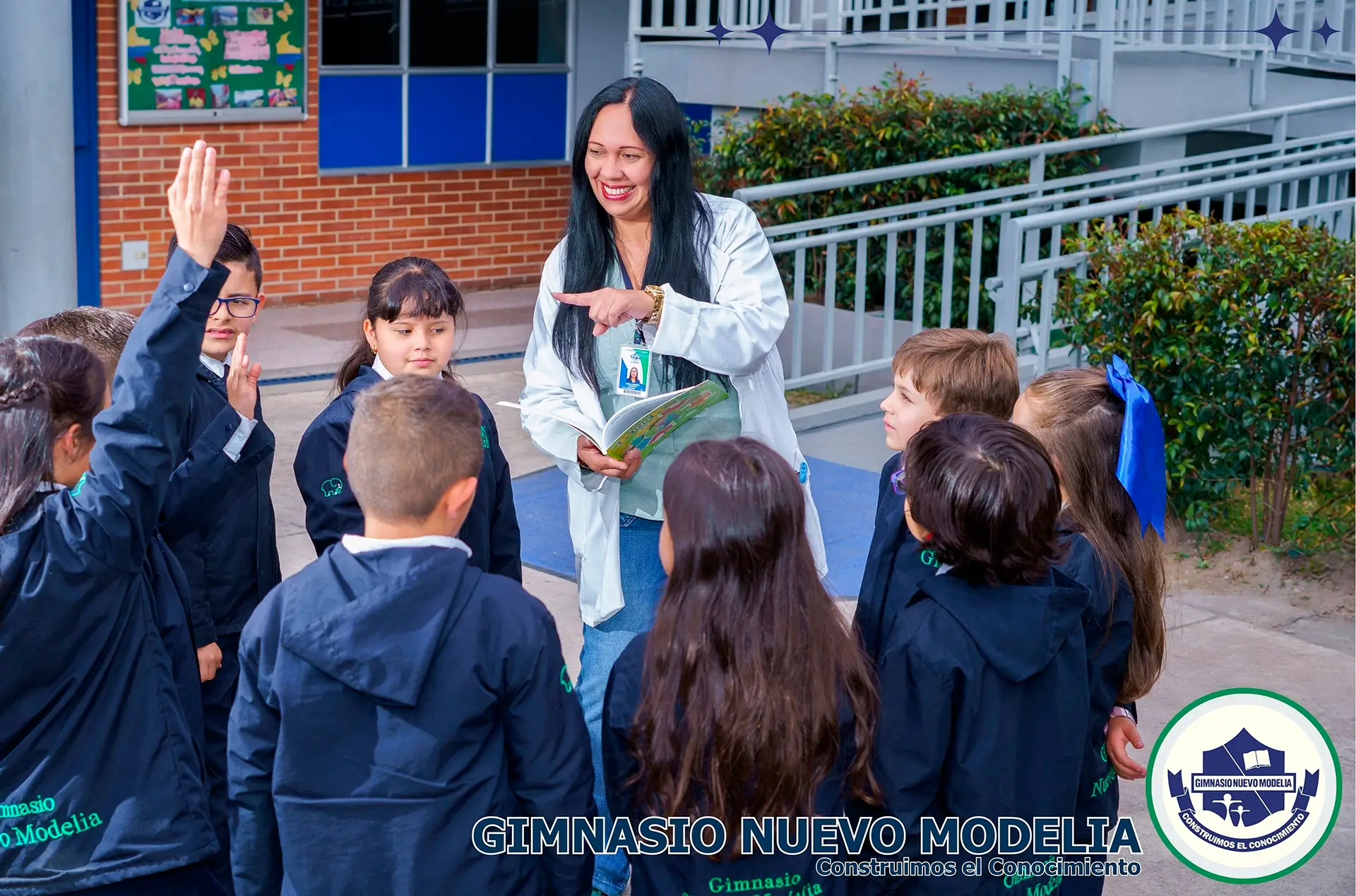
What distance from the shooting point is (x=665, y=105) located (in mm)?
3186

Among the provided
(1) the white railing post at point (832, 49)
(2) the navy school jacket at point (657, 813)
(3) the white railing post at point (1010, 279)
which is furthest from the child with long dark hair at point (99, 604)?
(1) the white railing post at point (832, 49)

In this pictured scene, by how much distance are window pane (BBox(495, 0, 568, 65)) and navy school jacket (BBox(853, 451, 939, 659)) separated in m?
8.73

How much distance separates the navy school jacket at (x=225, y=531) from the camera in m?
2.71

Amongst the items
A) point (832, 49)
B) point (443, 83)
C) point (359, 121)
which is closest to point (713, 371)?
point (832, 49)

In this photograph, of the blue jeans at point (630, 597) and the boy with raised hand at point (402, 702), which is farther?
the blue jeans at point (630, 597)

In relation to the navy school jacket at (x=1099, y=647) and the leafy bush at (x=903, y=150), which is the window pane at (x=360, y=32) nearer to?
the leafy bush at (x=903, y=150)

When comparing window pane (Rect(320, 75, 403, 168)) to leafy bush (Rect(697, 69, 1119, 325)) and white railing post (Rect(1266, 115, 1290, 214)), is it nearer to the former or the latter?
leafy bush (Rect(697, 69, 1119, 325))

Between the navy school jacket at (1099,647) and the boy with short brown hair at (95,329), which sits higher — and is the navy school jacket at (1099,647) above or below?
below

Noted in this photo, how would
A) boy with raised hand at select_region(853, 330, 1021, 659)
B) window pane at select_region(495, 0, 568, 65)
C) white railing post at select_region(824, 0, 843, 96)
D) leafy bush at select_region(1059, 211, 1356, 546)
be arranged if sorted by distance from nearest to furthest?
boy with raised hand at select_region(853, 330, 1021, 659), leafy bush at select_region(1059, 211, 1356, 546), white railing post at select_region(824, 0, 843, 96), window pane at select_region(495, 0, 568, 65)

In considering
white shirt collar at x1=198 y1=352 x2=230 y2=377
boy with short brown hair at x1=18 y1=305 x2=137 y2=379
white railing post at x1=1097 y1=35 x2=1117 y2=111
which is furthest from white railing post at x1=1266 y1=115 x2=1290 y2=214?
boy with short brown hair at x1=18 y1=305 x2=137 y2=379

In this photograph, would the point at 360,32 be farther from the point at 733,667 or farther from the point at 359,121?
the point at 733,667

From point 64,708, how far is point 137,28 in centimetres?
760

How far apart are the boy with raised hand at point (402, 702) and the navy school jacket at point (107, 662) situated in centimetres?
19

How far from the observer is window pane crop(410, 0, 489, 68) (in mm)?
10266
